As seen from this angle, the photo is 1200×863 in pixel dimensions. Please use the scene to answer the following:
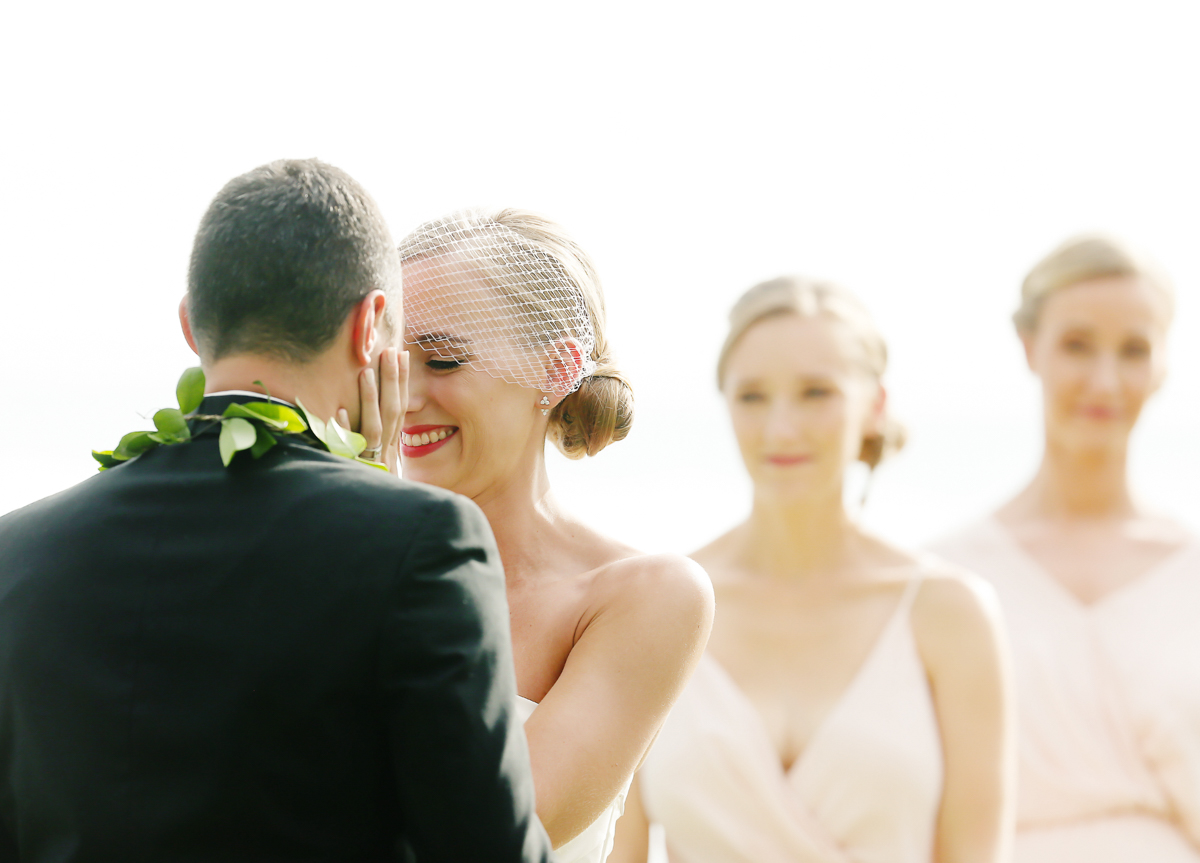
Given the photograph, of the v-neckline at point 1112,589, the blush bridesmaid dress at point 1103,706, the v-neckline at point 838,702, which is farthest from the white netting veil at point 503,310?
the v-neckline at point 1112,589

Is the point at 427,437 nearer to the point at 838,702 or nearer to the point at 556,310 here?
the point at 556,310

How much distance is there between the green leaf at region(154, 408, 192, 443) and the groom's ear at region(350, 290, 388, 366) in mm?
321

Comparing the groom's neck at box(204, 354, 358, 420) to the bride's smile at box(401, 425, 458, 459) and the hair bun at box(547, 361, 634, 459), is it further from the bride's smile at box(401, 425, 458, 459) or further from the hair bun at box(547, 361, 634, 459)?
the hair bun at box(547, 361, 634, 459)

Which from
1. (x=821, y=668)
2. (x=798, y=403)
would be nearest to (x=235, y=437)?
(x=798, y=403)

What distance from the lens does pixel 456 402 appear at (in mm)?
3062

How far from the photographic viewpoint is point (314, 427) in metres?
1.95

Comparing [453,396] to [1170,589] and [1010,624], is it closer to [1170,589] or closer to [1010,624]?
[1010,624]

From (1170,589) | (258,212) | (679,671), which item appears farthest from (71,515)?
(1170,589)

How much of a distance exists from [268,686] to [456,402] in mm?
1419

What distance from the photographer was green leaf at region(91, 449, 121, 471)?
209 cm

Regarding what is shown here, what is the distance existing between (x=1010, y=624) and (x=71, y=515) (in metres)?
4.30

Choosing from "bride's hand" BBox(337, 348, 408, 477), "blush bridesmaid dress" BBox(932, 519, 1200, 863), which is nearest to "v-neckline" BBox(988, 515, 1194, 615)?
"blush bridesmaid dress" BBox(932, 519, 1200, 863)

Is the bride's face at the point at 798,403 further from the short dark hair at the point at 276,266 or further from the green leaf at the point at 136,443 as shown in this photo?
the green leaf at the point at 136,443

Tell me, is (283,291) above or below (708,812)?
above
